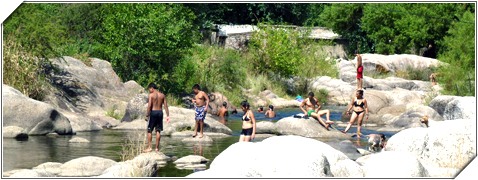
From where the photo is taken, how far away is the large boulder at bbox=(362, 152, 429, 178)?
16234 mm

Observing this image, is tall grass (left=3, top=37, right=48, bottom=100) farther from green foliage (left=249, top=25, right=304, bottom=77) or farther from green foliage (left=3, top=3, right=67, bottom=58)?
green foliage (left=249, top=25, right=304, bottom=77)

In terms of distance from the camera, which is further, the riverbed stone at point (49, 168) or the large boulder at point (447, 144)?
the large boulder at point (447, 144)

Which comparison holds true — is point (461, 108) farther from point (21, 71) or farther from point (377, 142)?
point (21, 71)

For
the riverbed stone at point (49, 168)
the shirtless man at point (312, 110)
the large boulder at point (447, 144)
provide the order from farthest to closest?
the shirtless man at point (312, 110)
the large boulder at point (447, 144)
the riverbed stone at point (49, 168)

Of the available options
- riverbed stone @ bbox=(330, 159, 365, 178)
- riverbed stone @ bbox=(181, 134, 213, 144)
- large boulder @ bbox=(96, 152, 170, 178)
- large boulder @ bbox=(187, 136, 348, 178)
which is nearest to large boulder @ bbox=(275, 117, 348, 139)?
riverbed stone @ bbox=(181, 134, 213, 144)

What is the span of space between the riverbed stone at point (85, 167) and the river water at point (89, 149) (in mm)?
1007

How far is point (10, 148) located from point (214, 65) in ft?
70.0

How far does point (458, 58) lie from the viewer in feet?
122

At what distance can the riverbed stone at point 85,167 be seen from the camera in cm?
1789

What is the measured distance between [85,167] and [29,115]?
298 inches

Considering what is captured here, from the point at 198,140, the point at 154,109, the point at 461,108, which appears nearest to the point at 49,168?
the point at 154,109

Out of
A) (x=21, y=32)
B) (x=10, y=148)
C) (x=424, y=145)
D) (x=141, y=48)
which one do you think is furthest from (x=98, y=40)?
(x=424, y=145)

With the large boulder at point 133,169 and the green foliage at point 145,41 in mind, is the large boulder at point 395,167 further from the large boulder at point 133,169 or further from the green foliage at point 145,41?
the green foliage at point 145,41

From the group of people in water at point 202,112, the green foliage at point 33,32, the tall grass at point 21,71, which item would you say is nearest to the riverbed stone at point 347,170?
the group of people in water at point 202,112
